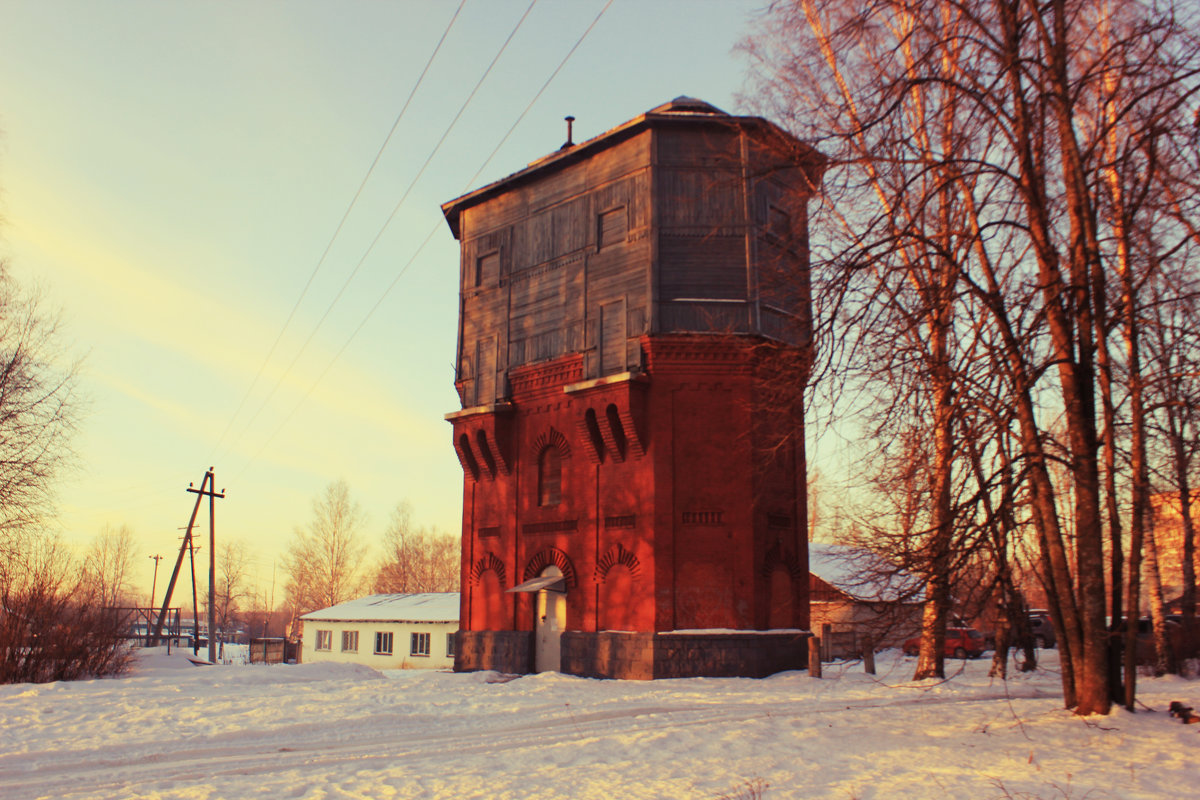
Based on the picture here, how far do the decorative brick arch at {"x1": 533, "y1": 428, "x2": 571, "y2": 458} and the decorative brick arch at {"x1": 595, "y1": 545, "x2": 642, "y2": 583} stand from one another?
10.6ft

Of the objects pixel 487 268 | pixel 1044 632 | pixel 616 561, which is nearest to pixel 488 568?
pixel 616 561

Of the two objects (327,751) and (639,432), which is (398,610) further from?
(327,751)

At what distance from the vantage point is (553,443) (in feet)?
85.0

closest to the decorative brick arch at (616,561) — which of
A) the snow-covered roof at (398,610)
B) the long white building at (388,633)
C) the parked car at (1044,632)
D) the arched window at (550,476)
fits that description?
the arched window at (550,476)

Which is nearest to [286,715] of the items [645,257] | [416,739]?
[416,739]

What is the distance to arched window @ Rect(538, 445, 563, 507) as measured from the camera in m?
25.9

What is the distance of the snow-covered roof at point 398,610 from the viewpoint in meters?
42.8

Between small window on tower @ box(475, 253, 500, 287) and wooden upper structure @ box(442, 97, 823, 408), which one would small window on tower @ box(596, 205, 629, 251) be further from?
small window on tower @ box(475, 253, 500, 287)

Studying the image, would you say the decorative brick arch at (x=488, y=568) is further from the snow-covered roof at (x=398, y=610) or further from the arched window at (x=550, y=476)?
the snow-covered roof at (x=398, y=610)

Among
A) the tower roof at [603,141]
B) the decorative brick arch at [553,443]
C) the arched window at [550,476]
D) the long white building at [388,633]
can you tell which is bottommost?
the long white building at [388,633]

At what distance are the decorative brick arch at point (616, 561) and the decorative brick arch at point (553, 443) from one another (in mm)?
3220

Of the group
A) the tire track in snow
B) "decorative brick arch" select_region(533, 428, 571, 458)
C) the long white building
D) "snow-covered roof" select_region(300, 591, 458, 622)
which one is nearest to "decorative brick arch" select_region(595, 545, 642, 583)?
"decorative brick arch" select_region(533, 428, 571, 458)

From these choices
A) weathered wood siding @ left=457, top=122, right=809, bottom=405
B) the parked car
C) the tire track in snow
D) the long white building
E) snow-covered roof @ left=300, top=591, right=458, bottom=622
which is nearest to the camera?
the tire track in snow

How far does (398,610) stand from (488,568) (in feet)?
65.5
